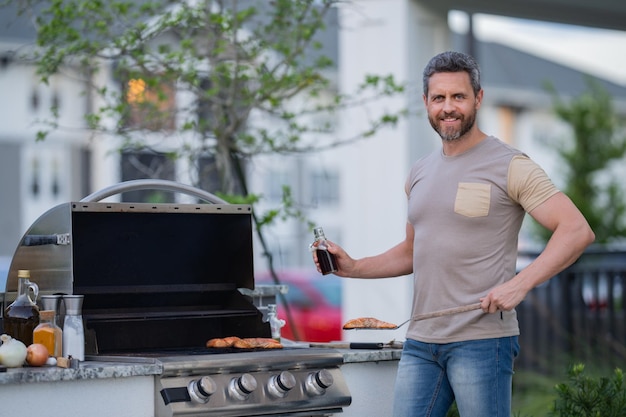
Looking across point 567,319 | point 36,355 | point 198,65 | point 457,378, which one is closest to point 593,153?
point 567,319

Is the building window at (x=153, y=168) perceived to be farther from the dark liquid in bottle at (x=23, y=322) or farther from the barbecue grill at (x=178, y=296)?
the dark liquid in bottle at (x=23, y=322)

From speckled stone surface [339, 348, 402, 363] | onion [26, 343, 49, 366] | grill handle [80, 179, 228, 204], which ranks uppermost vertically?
grill handle [80, 179, 228, 204]

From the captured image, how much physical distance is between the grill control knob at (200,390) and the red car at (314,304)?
7938 mm

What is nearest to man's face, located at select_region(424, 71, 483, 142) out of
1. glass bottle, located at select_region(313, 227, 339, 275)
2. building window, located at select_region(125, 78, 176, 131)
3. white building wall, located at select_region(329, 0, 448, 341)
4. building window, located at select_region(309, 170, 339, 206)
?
glass bottle, located at select_region(313, 227, 339, 275)

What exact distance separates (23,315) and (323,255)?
104cm

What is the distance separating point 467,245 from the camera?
3.47m

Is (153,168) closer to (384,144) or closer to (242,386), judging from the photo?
(384,144)

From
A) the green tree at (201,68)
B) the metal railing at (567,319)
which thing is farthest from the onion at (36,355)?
the metal railing at (567,319)

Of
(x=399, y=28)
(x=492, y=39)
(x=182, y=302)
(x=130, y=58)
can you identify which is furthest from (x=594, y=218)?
(x=492, y=39)

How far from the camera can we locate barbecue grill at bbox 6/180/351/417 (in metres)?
3.53

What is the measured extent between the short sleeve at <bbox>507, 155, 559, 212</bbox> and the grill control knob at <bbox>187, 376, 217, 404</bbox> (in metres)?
1.13

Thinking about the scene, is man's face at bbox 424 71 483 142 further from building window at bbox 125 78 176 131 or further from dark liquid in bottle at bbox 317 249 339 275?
building window at bbox 125 78 176 131

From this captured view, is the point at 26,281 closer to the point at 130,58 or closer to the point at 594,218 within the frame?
the point at 130,58

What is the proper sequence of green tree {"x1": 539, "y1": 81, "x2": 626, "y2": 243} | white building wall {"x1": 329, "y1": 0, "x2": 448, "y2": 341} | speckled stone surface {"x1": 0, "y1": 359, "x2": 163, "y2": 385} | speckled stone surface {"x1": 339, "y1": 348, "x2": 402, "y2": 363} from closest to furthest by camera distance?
speckled stone surface {"x1": 0, "y1": 359, "x2": 163, "y2": 385}, speckled stone surface {"x1": 339, "y1": 348, "x2": 402, "y2": 363}, white building wall {"x1": 329, "y1": 0, "x2": 448, "y2": 341}, green tree {"x1": 539, "y1": 81, "x2": 626, "y2": 243}
